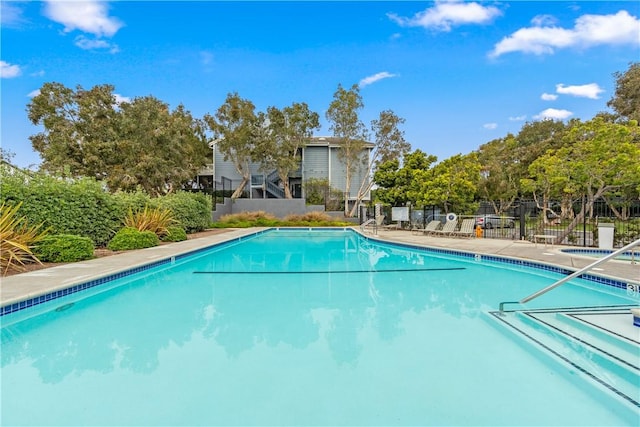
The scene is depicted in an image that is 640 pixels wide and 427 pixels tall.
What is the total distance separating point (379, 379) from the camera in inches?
117

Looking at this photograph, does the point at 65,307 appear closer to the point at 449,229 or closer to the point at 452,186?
the point at 449,229

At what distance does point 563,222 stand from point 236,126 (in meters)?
18.9

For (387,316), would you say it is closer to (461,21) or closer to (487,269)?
(487,269)

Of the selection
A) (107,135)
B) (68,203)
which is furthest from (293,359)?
(107,135)

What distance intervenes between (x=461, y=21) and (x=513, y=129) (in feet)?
53.6

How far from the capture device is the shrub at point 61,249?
7375mm

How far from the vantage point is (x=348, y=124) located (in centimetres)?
2312

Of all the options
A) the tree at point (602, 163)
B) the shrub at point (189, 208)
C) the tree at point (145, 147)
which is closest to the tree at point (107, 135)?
the tree at point (145, 147)

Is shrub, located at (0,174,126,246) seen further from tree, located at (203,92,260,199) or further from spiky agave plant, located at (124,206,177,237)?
tree, located at (203,92,260,199)

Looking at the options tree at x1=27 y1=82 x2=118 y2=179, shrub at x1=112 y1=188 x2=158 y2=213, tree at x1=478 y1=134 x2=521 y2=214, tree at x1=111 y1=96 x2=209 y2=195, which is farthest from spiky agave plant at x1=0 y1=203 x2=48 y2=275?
tree at x1=478 y1=134 x2=521 y2=214

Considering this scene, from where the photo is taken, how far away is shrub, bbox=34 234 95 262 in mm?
7375

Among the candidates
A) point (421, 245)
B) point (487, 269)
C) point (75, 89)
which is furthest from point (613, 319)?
point (75, 89)

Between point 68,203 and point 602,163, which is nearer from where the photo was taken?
point 68,203

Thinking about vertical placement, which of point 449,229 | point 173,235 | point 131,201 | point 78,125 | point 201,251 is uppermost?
point 78,125
